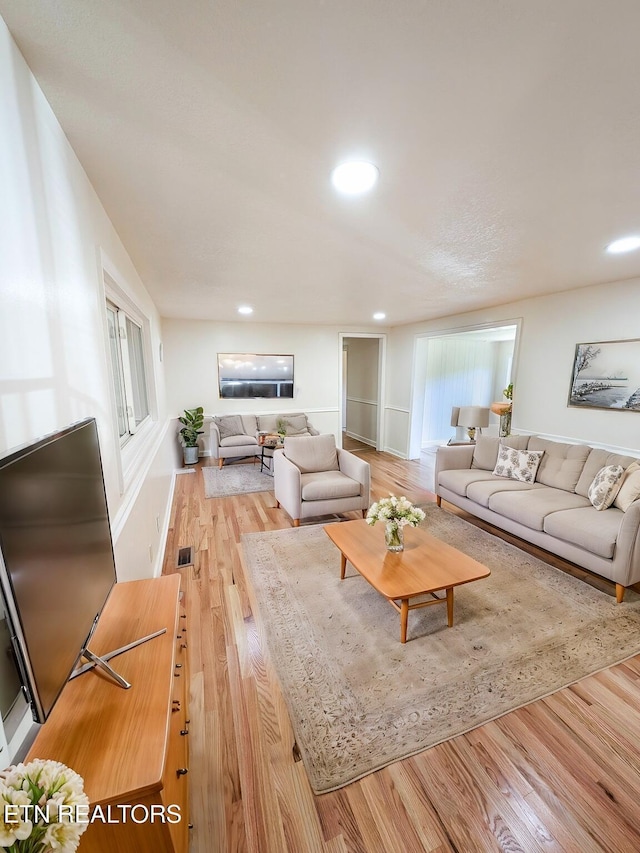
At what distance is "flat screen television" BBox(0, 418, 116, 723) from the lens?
66 cm

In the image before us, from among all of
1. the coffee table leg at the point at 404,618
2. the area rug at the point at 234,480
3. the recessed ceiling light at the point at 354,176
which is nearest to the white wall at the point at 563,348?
the coffee table leg at the point at 404,618

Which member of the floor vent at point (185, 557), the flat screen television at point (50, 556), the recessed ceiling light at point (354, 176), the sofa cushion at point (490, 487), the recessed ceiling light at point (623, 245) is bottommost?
the floor vent at point (185, 557)

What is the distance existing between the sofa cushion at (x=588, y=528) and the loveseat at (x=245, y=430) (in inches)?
148

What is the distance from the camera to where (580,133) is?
1.24 meters

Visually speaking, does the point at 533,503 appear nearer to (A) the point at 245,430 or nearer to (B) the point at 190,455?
(A) the point at 245,430

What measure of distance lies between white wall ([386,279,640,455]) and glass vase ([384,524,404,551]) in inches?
99.0

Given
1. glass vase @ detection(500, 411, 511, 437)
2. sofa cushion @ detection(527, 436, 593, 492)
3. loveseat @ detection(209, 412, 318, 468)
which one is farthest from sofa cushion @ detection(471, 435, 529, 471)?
loveseat @ detection(209, 412, 318, 468)

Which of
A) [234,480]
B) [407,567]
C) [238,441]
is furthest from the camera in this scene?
[238,441]

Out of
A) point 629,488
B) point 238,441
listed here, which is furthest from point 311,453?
point 629,488

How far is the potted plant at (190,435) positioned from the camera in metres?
5.63

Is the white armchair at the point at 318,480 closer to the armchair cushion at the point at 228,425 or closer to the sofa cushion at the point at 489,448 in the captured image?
the sofa cushion at the point at 489,448

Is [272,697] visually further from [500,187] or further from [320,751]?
[500,187]

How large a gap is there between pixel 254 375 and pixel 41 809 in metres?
5.88

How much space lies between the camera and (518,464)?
3.53m
